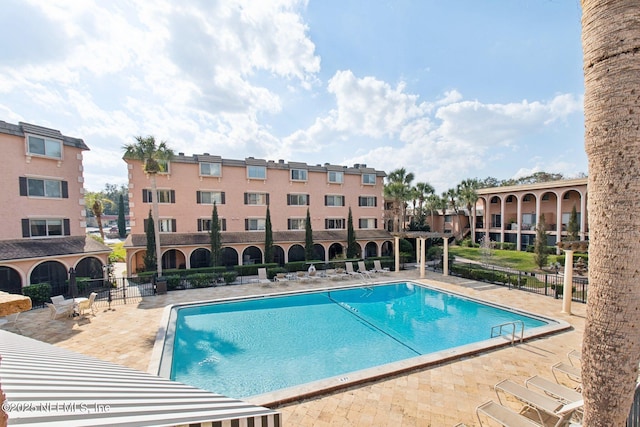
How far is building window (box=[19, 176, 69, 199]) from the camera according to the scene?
713 inches

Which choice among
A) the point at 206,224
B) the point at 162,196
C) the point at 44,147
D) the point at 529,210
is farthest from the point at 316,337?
the point at 529,210

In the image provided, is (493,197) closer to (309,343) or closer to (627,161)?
(309,343)

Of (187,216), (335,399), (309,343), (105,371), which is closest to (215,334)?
(309,343)

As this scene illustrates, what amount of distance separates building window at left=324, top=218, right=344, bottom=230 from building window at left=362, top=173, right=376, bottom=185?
5660 mm

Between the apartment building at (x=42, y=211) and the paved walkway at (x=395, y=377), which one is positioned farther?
the apartment building at (x=42, y=211)

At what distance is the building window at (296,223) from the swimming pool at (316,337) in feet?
41.1

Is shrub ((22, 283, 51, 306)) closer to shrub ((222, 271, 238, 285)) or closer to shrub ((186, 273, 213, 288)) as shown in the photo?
shrub ((186, 273, 213, 288))

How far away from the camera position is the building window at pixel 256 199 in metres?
28.8

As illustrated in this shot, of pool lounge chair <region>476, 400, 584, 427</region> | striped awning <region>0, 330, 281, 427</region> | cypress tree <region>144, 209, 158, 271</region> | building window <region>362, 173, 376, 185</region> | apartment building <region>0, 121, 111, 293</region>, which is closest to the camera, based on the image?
striped awning <region>0, 330, 281, 427</region>

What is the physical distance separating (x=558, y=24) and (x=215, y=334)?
15564 millimetres

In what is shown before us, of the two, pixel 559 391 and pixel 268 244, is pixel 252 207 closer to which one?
pixel 268 244

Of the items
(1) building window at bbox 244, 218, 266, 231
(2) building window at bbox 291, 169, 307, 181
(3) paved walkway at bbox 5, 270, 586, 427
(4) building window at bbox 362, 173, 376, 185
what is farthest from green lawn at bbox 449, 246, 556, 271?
(1) building window at bbox 244, 218, 266, 231

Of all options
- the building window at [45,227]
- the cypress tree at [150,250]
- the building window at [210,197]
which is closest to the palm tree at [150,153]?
the cypress tree at [150,250]

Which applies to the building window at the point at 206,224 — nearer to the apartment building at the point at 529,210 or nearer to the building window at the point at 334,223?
the building window at the point at 334,223
